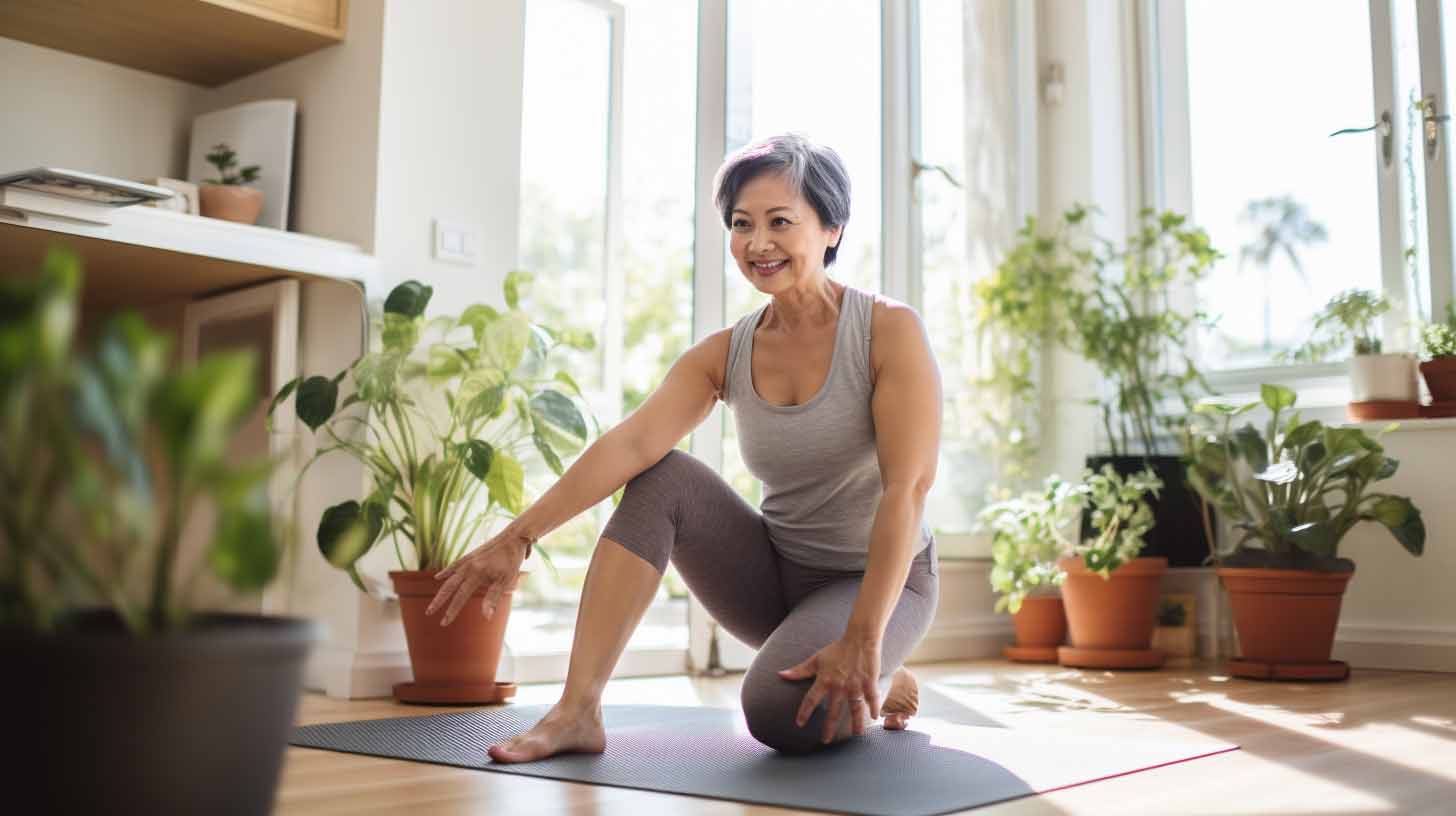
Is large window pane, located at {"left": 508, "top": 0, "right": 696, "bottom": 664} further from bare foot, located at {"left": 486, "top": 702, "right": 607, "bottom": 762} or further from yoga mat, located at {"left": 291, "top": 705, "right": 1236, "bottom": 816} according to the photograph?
bare foot, located at {"left": 486, "top": 702, "right": 607, "bottom": 762}

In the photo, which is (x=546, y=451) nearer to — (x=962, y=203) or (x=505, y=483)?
(x=505, y=483)

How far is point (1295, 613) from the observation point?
3080 mm

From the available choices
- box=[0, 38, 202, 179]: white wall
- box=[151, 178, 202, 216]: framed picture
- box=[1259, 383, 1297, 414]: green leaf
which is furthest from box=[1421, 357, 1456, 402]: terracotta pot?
box=[0, 38, 202, 179]: white wall

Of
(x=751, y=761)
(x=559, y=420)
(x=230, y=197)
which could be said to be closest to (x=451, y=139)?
(x=230, y=197)

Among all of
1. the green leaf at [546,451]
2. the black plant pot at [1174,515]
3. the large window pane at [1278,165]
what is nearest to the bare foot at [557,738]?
the green leaf at [546,451]

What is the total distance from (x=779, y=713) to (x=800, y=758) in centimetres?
7

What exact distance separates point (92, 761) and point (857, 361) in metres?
1.42

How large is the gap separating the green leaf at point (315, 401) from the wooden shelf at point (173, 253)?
9.8 inches

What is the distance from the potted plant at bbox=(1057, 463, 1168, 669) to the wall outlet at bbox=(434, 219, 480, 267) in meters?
1.72

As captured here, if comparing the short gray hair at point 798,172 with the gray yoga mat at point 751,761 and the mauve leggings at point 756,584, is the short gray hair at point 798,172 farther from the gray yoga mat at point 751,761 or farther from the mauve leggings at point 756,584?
the gray yoga mat at point 751,761

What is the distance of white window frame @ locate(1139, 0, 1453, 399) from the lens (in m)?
3.50

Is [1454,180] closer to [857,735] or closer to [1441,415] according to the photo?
[1441,415]

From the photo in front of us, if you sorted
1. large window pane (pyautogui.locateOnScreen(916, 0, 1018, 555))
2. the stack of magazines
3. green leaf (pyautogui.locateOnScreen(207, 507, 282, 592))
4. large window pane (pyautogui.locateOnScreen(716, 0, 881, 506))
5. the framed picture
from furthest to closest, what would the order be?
large window pane (pyautogui.locateOnScreen(916, 0, 1018, 555)) → large window pane (pyautogui.locateOnScreen(716, 0, 881, 506)) → the framed picture → the stack of magazines → green leaf (pyautogui.locateOnScreen(207, 507, 282, 592))

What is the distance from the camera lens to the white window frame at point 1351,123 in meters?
3.50
